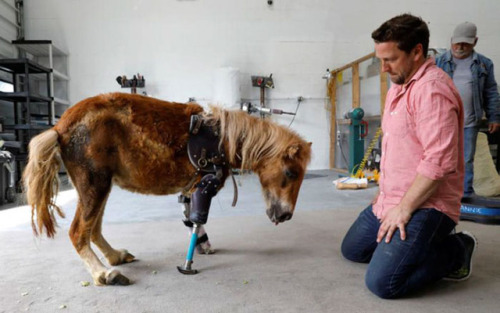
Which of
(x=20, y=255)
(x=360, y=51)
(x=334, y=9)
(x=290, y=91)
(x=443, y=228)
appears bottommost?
(x=20, y=255)

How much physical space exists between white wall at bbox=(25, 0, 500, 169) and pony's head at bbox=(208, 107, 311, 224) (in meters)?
4.60

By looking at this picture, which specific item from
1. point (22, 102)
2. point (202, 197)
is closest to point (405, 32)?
point (202, 197)

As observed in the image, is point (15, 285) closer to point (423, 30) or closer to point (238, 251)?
point (238, 251)

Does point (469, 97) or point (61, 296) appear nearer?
point (61, 296)

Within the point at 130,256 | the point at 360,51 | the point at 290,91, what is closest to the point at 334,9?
the point at 360,51

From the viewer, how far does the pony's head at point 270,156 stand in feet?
5.46

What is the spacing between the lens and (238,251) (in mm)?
2008

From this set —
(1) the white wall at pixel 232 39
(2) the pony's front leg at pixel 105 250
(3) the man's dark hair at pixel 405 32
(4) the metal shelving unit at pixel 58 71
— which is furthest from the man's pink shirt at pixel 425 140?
(4) the metal shelving unit at pixel 58 71

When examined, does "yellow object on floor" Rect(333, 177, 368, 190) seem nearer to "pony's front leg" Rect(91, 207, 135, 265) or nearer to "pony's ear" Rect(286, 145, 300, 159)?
"pony's ear" Rect(286, 145, 300, 159)

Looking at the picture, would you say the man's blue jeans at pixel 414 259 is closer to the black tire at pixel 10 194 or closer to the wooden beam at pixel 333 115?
the black tire at pixel 10 194

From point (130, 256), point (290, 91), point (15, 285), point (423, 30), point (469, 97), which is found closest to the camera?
point (423, 30)

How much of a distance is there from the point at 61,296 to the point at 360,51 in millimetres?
6723

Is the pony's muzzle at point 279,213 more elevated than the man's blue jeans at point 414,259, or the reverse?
the pony's muzzle at point 279,213

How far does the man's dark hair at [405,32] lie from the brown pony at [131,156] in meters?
0.63
